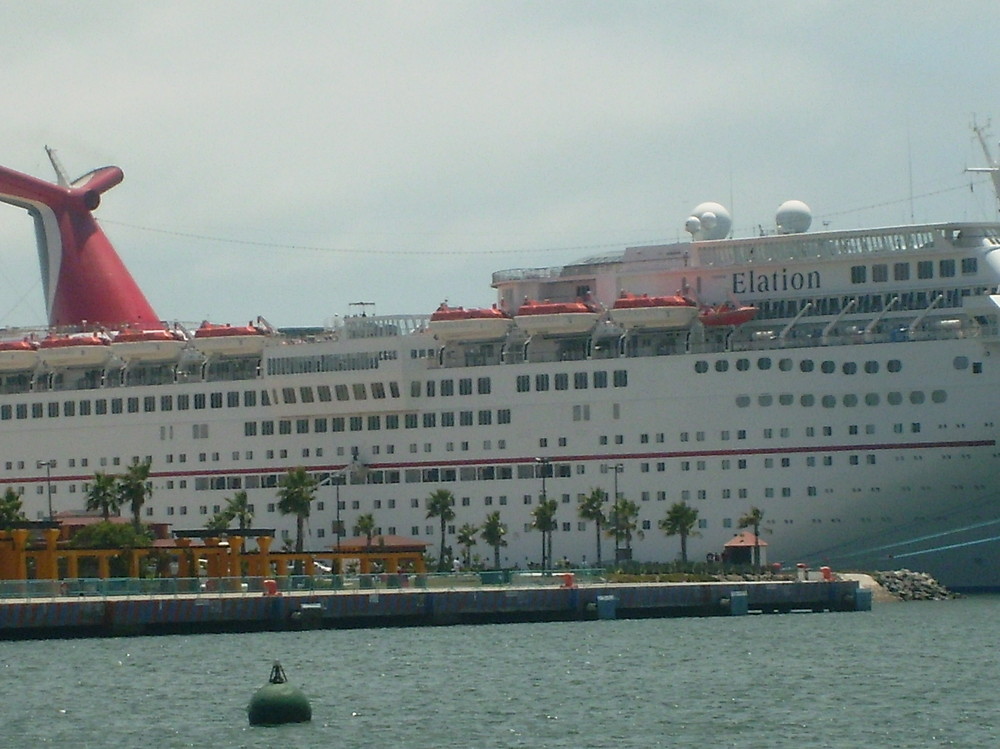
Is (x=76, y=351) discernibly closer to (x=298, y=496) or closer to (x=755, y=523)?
(x=298, y=496)

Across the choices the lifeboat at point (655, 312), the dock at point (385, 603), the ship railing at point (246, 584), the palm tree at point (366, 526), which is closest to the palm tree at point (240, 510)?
the palm tree at point (366, 526)

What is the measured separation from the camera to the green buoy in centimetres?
3872

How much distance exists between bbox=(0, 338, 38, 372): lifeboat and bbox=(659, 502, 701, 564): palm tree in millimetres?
25984

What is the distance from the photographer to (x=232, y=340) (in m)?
81.4

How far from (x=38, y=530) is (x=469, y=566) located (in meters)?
15.2

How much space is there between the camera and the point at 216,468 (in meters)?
81.4

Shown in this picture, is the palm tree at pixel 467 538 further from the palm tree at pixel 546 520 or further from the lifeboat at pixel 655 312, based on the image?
the lifeboat at pixel 655 312

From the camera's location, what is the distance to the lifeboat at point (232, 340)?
8138 cm

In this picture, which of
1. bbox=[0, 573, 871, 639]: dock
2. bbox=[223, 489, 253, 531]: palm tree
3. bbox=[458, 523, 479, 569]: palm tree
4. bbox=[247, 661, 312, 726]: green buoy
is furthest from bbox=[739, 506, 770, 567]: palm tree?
bbox=[247, 661, 312, 726]: green buoy

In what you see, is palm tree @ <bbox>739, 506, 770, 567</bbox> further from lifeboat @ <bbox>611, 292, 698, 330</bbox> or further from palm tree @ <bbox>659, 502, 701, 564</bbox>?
lifeboat @ <bbox>611, 292, 698, 330</bbox>

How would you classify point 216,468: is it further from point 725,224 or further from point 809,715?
point 809,715

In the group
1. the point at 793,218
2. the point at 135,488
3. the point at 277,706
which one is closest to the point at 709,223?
the point at 793,218

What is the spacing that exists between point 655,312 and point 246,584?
64.8ft

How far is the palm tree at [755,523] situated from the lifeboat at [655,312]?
6.52m
